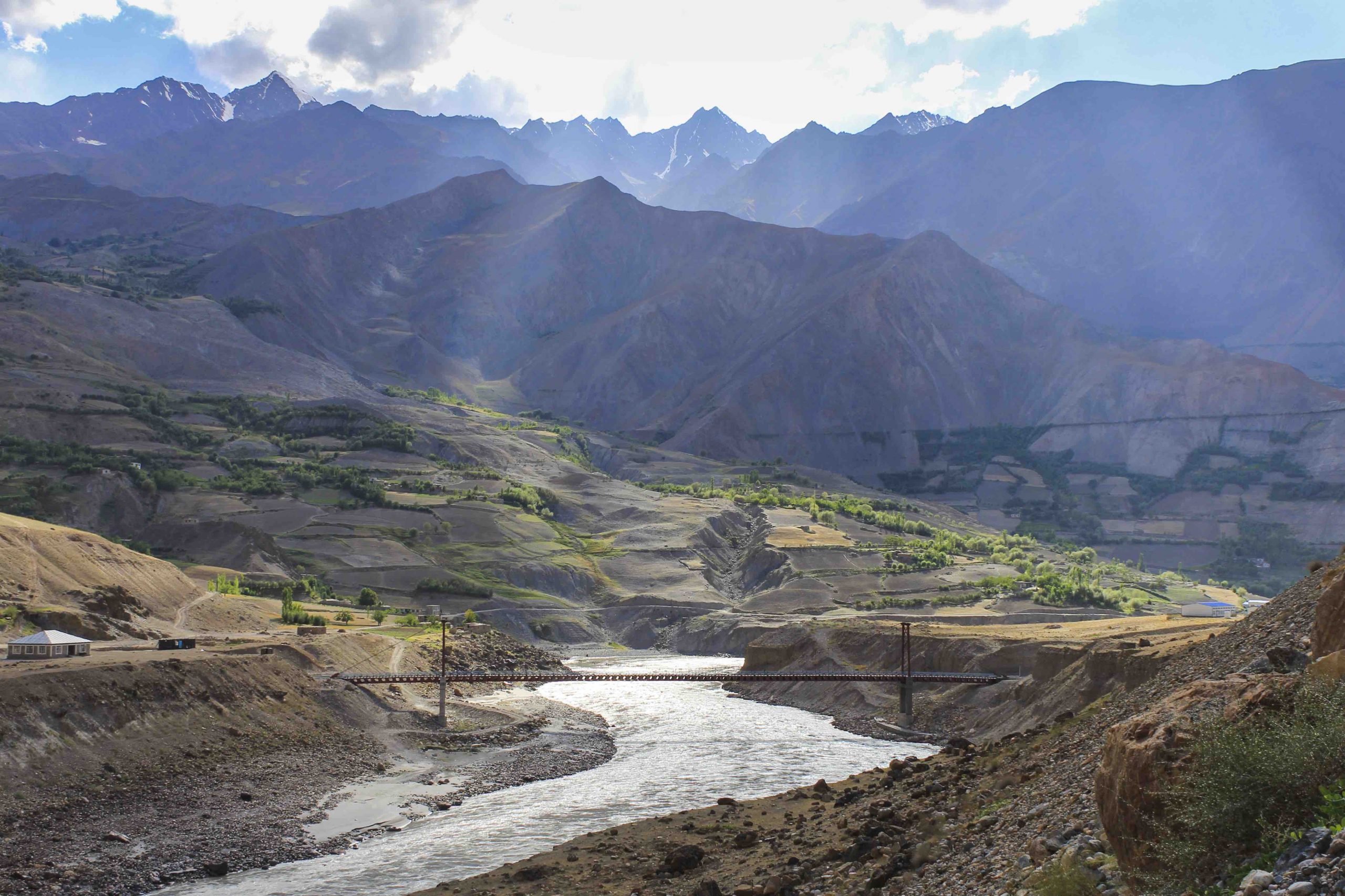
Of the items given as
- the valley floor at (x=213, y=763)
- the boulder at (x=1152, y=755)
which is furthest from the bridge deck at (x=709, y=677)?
the boulder at (x=1152, y=755)

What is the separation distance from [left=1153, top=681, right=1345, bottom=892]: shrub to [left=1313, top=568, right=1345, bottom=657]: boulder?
181 inches

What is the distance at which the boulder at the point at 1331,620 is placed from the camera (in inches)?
837

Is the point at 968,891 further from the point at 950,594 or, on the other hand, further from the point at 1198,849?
the point at 950,594

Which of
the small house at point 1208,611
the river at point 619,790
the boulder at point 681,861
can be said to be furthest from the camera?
the small house at point 1208,611

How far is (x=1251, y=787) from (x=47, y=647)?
6251cm

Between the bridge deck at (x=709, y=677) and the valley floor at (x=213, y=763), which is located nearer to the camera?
the valley floor at (x=213, y=763)

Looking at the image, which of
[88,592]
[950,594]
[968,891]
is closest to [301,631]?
[88,592]

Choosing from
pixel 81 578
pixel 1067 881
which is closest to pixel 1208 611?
pixel 81 578

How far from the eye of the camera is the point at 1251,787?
641 inches

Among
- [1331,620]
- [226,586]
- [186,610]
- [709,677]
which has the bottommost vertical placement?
[709,677]

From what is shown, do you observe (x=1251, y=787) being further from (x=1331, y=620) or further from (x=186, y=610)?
(x=186, y=610)

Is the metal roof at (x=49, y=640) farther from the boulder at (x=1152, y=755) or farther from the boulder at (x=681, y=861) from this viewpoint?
the boulder at (x=1152, y=755)

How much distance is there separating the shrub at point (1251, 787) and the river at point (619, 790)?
29.6 meters

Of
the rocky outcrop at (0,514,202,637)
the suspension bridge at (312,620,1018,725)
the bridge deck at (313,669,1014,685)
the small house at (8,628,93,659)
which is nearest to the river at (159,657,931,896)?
the bridge deck at (313,669,1014,685)
